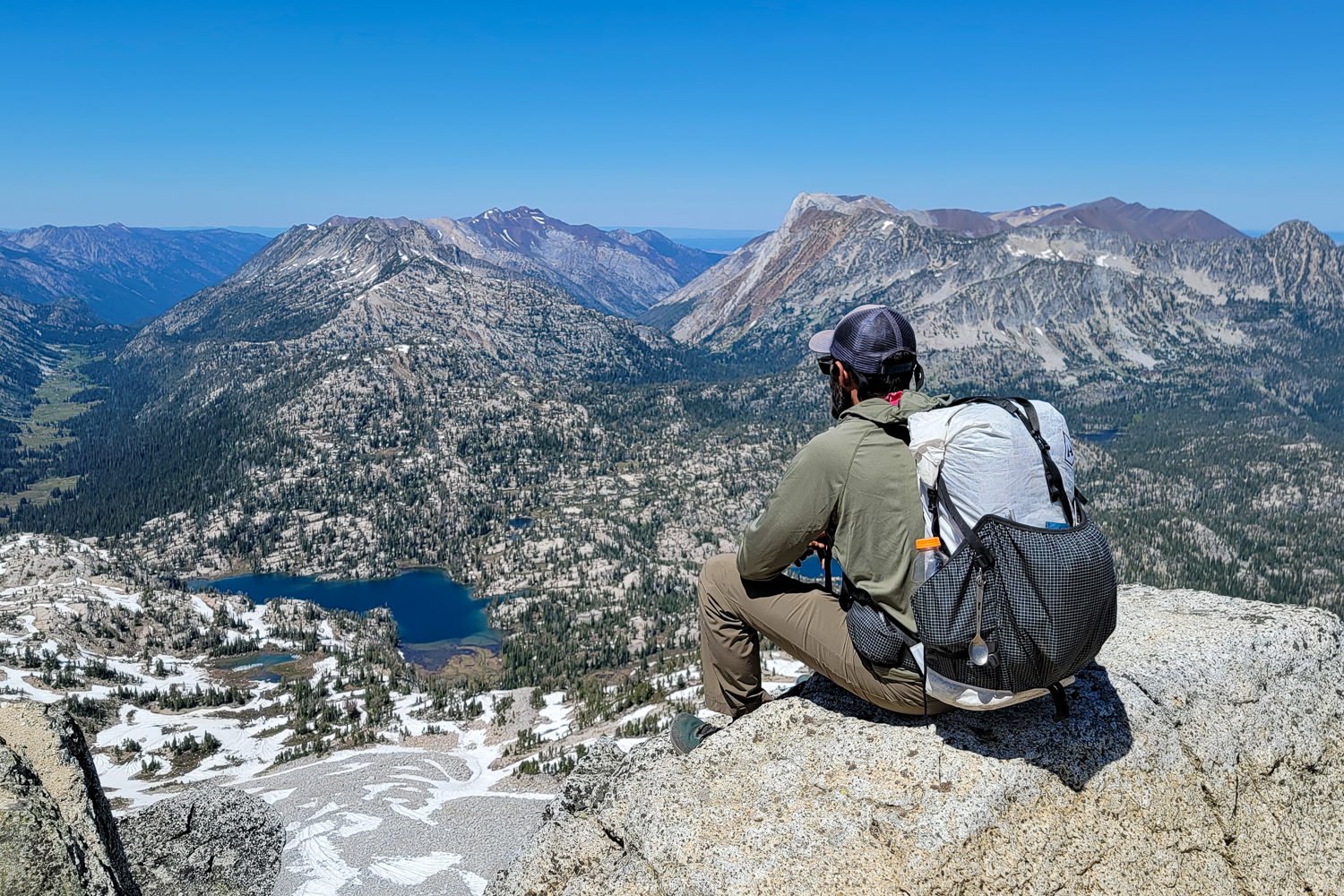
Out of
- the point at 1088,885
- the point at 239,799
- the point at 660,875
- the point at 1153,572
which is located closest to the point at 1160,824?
the point at 1088,885

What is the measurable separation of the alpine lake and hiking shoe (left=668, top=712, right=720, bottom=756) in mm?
126012

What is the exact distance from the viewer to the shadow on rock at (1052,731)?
7.65 m

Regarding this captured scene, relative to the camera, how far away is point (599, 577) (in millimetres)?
168250

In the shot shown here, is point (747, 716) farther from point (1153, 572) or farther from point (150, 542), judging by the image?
point (150, 542)

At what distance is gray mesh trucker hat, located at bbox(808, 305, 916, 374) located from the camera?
300 inches

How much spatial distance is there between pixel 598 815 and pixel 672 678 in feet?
256

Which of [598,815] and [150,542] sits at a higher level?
[598,815]

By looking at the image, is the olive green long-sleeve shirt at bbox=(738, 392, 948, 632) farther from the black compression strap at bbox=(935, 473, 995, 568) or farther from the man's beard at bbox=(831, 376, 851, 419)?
the man's beard at bbox=(831, 376, 851, 419)

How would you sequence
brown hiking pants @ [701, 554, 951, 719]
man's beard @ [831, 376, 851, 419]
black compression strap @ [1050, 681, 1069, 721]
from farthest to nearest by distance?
man's beard @ [831, 376, 851, 419] < brown hiking pants @ [701, 554, 951, 719] < black compression strap @ [1050, 681, 1069, 721]

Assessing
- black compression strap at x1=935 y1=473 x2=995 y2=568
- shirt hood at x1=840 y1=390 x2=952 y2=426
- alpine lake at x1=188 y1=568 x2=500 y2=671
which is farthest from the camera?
alpine lake at x1=188 y1=568 x2=500 y2=671

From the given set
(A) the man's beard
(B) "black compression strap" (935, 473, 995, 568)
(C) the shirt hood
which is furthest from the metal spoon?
(A) the man's beard

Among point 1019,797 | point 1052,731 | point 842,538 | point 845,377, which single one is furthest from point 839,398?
point 1019,797

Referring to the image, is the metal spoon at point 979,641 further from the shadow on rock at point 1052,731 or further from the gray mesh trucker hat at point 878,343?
the gray mesh trucker hat at point 878,343

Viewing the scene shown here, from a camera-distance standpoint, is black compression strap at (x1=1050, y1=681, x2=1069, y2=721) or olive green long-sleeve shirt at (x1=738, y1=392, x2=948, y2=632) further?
black compression strap at (x1=1050, y1=681, x2=1069, y2=721)
